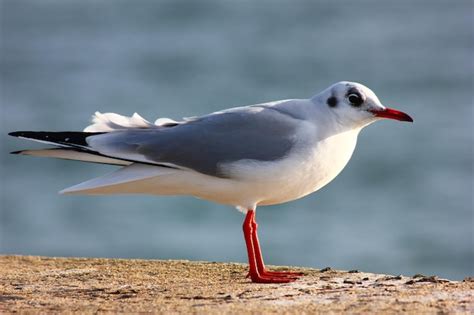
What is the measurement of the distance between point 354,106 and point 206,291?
168 cm

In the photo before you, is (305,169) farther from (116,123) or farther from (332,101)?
(116,123)

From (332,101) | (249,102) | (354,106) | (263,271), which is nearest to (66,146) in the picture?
(263,271)

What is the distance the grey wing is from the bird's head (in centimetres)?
34

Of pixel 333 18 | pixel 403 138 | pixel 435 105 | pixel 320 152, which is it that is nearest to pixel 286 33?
pixel 333 18

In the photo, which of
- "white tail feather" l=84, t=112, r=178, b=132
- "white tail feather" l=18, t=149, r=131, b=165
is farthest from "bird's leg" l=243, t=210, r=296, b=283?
"white tail feather" l=18, t=149, r=131, b=165

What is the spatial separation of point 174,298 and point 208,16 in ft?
71.5

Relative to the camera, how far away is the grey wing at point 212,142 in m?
6.41

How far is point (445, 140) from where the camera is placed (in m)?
17.9

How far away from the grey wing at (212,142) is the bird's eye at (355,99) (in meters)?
0.45

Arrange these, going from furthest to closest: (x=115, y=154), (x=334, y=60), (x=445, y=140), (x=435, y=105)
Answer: (x=334, y=60) < (x=435, y=105) < (x=445, y=140) < (x=115, y=154)

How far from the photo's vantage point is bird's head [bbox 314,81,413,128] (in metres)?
6.70

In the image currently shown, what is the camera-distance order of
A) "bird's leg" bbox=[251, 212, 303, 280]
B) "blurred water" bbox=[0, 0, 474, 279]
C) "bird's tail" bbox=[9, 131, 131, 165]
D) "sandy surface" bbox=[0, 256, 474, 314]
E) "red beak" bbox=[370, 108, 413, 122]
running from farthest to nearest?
"blurred water" bbox=[0, 0, 474, 279]
"red beak" bbox=[370, 108, 413, 122]
"bird's leg" bbox=[251, 212, 303, 280]
"bird's tail" bbox=[9, 131, 131, 165]
"sandy surface" bbox=[0, 256, 474, 314]

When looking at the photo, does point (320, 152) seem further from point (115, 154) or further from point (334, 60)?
point (334, 60)

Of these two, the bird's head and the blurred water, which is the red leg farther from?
the blurred water
